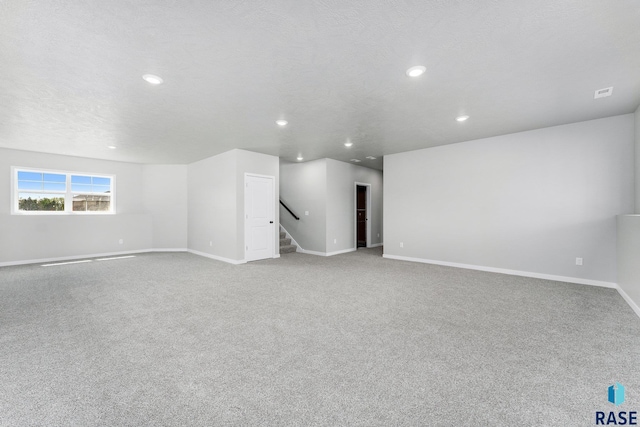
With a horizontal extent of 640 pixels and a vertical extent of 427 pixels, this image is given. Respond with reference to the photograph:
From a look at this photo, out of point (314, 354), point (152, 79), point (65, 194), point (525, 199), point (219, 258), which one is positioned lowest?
point (314, 354)

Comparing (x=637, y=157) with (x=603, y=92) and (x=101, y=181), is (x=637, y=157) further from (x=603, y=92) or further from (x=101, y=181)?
(x=101, y=181)

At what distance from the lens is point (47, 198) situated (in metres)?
6.45

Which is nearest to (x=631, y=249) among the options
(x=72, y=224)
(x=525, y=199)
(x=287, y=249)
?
(x=525, y=199)

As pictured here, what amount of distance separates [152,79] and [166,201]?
596cm

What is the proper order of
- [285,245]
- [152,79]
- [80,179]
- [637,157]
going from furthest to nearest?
1. [285,245]
2. [80,179]
3. [637,157]
4. [152,79]

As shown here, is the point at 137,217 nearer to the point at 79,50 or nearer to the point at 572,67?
the point at 79,50

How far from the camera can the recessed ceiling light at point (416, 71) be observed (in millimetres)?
2631

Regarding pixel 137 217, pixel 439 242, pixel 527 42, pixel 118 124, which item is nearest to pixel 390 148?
pixel 439 242

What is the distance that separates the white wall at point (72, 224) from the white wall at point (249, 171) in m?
3.72

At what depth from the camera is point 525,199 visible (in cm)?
482

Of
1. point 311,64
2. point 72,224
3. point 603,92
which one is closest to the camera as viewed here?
point 311,64

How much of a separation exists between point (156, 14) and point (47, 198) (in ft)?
23.4

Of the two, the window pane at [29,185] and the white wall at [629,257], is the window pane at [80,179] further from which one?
the white wall at [629,257]

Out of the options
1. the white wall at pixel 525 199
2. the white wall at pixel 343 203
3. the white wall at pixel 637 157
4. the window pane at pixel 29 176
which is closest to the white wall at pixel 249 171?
the white wall at pixel 343 203
